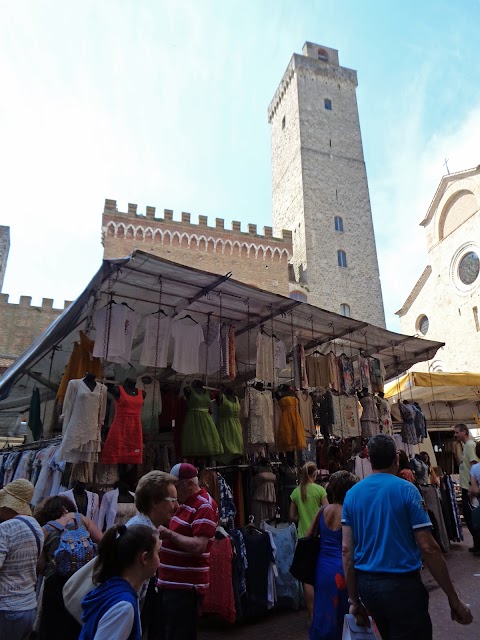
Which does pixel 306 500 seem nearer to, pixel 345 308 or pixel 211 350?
pixel 211 350

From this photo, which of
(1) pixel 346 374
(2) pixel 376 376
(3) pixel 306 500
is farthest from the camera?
(2) pixel 376 376

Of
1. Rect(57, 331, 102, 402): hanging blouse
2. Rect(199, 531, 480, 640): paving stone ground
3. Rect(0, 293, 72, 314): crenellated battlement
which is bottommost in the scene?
Rect(199, 531, 480, 640): paving stone ground

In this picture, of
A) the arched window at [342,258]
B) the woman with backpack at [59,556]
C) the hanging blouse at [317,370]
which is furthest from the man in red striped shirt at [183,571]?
the arched window at [342,258]

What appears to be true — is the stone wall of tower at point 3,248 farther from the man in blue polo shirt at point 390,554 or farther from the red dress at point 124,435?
the man in blue polo shirt at point 390,554

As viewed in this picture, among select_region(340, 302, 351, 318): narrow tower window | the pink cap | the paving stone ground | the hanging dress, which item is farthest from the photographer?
select_region(340, 302, 351, 318): narrow tower window

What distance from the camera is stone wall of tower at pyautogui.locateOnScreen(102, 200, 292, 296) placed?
2331 centimetres

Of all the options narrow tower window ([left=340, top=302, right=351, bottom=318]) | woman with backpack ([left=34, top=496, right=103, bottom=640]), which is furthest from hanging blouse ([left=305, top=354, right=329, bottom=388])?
narrow tower window ([left=340, top=302, right=351, bottom=318])

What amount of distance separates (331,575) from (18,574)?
2196 mm

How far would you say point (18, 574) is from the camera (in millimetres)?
2961

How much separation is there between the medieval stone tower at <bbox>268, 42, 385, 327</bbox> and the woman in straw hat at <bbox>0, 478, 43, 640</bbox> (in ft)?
86.1

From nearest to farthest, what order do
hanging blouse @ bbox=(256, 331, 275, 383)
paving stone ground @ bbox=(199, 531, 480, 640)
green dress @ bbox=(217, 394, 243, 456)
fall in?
paving stone ground @ bbox=(199, 531, 480, 640), green dress @ bbox=(217, 394, 243, 456), hanging blouse @ bbox=(256, 331, 275, 383)

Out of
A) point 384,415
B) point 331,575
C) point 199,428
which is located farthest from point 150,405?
point 384,415

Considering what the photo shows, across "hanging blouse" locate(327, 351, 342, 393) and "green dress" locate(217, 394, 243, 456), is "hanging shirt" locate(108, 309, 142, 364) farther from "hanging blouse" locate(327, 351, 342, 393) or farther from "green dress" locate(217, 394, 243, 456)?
"hanging blouse" locate(327, 351, 342, 393)

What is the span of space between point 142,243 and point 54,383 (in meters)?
15.8
